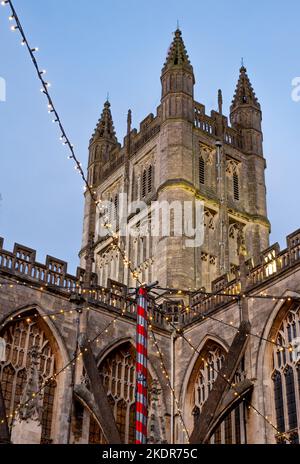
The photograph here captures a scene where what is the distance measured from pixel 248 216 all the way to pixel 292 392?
15.6 m

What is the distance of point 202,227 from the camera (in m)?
32.0

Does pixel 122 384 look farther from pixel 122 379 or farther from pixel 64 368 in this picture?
→ pixel 64 368

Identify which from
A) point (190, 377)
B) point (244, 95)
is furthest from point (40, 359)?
point (244, 95)

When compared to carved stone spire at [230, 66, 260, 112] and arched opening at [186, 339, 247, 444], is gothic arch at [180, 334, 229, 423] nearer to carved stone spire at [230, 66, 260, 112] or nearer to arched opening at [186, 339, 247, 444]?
arched opening at [186, 339, 247, 444]

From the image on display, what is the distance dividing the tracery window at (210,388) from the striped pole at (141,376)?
22.4 feet

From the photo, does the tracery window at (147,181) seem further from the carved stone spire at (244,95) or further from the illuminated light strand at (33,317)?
the illuminated light strand at (33,317)

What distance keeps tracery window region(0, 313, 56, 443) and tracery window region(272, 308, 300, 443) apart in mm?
5969

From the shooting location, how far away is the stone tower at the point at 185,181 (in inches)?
1233

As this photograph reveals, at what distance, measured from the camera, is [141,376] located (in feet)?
47.5

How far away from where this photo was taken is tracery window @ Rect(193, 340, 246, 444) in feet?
68.9

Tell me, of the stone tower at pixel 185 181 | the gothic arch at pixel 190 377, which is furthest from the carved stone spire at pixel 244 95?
the gothic arch at pixel 190 377

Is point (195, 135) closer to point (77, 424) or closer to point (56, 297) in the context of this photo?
point (56, 297)

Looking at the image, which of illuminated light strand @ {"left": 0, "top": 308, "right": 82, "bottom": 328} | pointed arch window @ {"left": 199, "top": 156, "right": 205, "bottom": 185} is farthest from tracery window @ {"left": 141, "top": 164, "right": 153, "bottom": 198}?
illuminated light strand @ {"left": 0, "top": 308, "right": 82, "bottom": 328}
